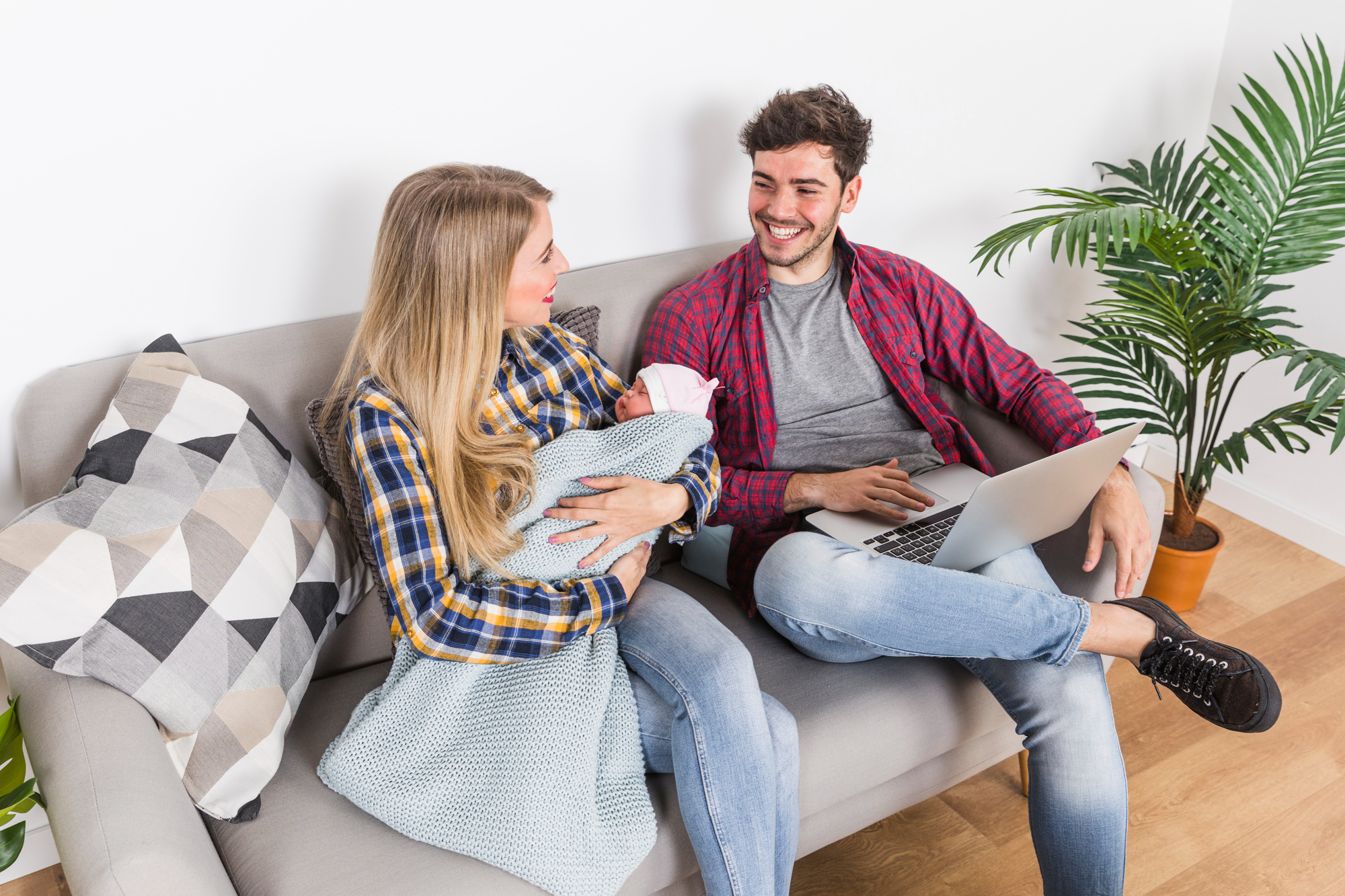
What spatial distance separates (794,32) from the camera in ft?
6.55

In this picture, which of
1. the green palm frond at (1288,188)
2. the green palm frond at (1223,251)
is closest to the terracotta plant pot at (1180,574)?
the green palm frond at (1223,251)

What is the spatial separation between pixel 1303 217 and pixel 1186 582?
2.77 ft

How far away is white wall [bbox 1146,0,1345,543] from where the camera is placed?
7.84ft

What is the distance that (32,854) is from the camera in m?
1.70

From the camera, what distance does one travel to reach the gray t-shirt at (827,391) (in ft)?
5.99

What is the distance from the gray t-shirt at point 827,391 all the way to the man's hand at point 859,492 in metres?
0.12

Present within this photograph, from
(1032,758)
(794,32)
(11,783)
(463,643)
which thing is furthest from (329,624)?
(794,32)

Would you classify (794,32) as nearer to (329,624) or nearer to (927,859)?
(329,624)

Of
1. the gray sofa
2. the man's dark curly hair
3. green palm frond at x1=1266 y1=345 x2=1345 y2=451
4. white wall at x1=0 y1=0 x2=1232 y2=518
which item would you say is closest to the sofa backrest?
the gray sofa

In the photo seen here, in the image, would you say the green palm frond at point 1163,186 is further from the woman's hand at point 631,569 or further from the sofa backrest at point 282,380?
the woman's hand at point 631,569

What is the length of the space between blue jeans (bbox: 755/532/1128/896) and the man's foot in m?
0.09

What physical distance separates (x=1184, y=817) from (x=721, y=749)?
105 cm

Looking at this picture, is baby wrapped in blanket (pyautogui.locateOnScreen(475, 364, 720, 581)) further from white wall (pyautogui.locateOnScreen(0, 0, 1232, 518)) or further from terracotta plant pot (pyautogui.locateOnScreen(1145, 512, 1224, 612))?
terracotta plant pot (pyautogui.locateOnScreen(1145, 512, 1224, 612))

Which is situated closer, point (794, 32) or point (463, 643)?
point (463, 643)
